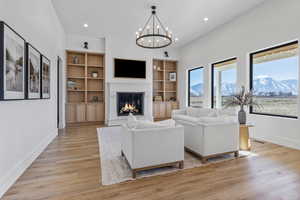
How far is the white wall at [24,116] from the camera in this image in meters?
1.89

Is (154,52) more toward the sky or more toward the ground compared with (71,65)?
more toward the sky

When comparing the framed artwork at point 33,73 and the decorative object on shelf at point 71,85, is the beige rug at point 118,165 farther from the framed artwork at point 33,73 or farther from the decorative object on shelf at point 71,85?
the decorative object on shelf at point 71,85

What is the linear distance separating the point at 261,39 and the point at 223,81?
1818mm

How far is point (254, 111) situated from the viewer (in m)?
4.35

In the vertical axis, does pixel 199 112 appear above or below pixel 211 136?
above

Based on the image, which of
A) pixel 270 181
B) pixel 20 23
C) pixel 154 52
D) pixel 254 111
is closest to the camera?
pixel 270 181

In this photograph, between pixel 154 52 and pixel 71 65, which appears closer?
pixel 71 65

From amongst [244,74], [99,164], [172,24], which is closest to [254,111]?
[244,74]

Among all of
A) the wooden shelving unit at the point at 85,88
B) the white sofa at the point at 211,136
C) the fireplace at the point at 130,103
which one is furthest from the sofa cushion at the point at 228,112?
the wooden shelving unit at the point at 85,88

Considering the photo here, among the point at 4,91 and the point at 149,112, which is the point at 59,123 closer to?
the point at 149,112

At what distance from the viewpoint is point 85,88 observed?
240 inches

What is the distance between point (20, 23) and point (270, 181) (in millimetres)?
4025

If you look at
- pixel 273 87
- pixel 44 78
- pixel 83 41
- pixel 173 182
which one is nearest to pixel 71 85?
pixel 83 41

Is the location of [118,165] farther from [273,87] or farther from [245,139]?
[273,87]
